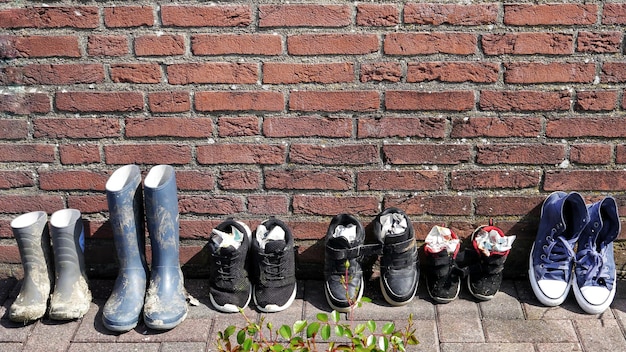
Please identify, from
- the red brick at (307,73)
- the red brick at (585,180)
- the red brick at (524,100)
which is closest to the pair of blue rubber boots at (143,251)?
the red brick at (307,73)

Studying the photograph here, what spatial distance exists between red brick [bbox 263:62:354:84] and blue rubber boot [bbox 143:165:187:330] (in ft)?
1.78

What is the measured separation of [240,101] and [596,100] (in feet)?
4.53

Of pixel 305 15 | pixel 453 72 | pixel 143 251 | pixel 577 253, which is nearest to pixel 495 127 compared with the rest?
pixel 453 72

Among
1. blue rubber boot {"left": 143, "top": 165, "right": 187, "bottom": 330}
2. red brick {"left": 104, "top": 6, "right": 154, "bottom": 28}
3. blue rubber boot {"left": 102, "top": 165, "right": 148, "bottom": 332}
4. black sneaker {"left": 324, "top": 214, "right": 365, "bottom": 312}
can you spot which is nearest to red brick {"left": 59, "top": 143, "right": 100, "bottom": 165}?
blue rubber boot {"left": 102, "top": 165, "right": 148, "bottom": 332}

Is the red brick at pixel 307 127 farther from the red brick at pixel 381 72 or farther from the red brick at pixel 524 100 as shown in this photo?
the red brick at pixel 524 100

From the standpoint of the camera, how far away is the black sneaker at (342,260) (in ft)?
8.78

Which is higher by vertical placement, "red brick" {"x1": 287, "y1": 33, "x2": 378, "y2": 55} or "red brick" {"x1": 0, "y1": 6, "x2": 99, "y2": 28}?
"red brick" {"x1": 0, "y1": 6, "x2": 99, "y2": 28}

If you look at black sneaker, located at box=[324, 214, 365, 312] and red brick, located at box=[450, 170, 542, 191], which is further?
red brick, located at box=[450, 170, 542, 191]

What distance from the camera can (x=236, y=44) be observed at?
2619 mm

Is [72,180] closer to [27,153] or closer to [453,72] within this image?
[27,153]

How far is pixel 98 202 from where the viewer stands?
9.32ft

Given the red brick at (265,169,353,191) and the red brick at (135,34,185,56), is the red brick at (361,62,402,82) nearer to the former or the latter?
the red brick at (265,169,353,191)

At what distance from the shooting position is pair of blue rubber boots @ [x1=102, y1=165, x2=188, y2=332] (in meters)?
2.60

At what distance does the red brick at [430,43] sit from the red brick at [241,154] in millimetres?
587
